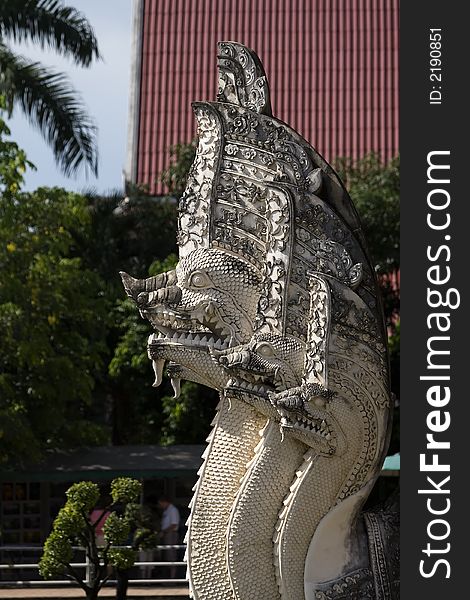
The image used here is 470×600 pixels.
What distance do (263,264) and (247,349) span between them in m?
0.56

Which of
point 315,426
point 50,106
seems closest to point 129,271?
point 50,106

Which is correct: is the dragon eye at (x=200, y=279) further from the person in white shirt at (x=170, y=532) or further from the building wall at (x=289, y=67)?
the building wall at (x=289, y=67)

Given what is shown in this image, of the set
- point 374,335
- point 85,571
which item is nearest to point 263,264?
point 374,335

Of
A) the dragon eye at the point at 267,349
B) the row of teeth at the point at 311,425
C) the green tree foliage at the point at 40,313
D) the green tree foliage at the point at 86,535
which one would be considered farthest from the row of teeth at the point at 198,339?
the green tree foliage at the point at 40,313

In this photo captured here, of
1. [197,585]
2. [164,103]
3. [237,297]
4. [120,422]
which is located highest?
[164,103]

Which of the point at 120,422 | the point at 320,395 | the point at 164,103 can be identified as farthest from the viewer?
the point at 164,103

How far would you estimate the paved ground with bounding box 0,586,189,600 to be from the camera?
15695 millimetres

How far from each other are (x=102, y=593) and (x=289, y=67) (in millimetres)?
15274

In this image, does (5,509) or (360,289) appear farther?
(5,509)

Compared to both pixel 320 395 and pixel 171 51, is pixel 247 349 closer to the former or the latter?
pixel 320 395

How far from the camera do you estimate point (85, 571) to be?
658 inches

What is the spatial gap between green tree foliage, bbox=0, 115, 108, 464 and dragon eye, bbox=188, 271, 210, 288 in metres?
9.84

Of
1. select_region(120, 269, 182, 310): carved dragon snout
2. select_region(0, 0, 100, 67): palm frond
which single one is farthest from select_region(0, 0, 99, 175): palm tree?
select_region(120, 269, 182, 310): carved dragon snout

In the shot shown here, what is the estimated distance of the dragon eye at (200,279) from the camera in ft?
29.5
